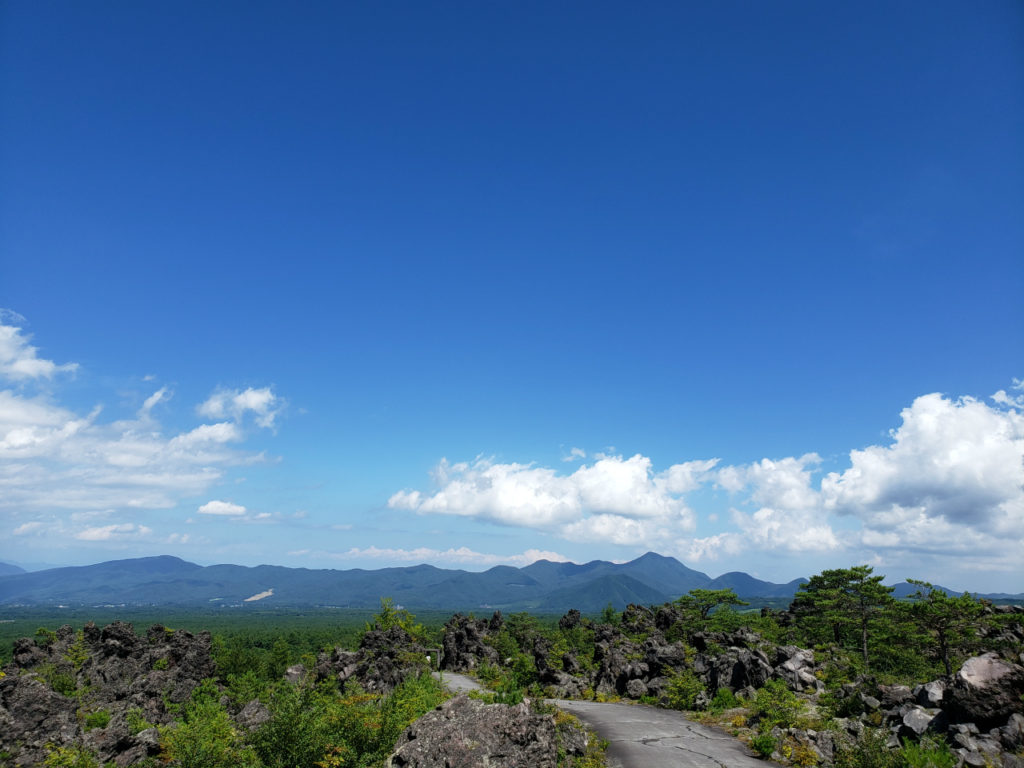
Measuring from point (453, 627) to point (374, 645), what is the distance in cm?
2321

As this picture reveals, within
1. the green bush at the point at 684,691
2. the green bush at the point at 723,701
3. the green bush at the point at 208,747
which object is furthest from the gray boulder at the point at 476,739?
the green bush at the point at 684,691

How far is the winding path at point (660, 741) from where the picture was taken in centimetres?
2292

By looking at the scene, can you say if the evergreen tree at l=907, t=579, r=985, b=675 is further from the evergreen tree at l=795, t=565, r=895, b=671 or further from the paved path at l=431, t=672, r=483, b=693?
the paved path at l=431, t=672, r=483, b=693

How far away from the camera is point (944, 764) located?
57.4ft

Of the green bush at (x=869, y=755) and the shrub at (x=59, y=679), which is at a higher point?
the green bush at (x=869, y=755)

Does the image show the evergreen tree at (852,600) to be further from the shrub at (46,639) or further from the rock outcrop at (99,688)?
the shrub at (46,639)

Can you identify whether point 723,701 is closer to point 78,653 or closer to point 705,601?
point 705,601

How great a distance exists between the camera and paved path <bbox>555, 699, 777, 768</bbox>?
22906mm

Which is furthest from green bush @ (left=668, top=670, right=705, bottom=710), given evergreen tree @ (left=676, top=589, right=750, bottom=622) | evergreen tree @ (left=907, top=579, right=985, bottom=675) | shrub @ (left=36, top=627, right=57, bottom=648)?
shrub @ (left=36, top=627, right=57, bottom=648)

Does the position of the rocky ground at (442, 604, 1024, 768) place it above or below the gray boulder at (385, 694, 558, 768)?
below

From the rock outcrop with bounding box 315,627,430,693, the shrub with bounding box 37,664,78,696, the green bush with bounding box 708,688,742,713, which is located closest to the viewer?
the green bush with bounding box 708,688,742,713

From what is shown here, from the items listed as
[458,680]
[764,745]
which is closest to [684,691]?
[764,745]

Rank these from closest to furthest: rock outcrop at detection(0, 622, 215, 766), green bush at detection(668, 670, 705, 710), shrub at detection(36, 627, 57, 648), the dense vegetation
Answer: the dense vegetation < rock outcrop at detection(0, 622, 215, 766) < green bush at detection(668, 670, 705, 710) < shrub at detection(36, 627, 57, 648)

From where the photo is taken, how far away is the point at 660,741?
87.9ft
